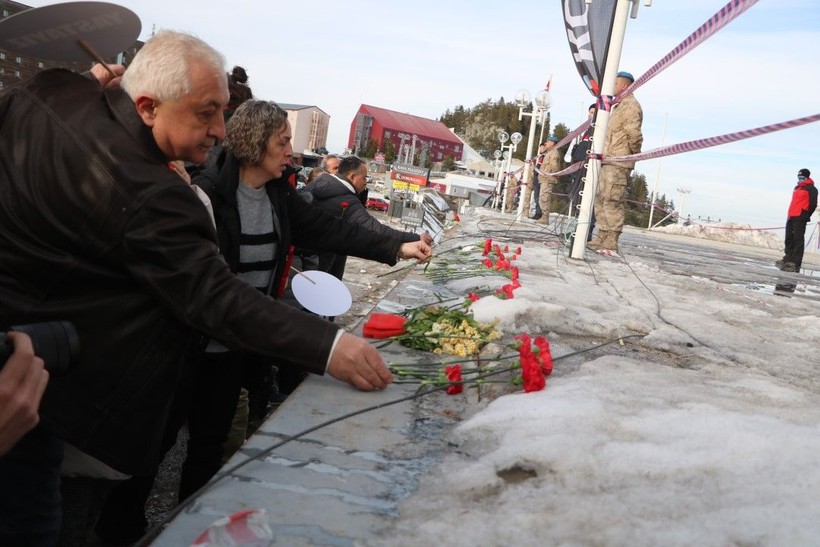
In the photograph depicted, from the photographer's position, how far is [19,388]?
4.62ft

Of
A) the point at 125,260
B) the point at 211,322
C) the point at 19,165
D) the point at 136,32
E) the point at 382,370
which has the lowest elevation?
the point at 382,370

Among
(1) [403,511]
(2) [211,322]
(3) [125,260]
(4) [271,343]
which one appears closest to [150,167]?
(3) [125,260]

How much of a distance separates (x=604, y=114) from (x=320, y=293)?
5560mm

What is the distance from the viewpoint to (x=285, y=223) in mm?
3615

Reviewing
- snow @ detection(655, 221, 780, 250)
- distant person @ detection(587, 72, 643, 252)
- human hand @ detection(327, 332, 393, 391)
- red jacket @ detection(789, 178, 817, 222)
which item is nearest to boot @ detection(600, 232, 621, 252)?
distant person @ detection(587, 72, 643, 252)

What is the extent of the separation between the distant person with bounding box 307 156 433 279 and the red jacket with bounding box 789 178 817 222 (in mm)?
10275

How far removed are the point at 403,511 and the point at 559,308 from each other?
258 centimetres

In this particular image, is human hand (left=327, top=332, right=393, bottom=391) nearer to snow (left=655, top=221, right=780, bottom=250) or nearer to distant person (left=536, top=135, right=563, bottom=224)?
distant person (left=536, top=135, right=563, bottom=224)

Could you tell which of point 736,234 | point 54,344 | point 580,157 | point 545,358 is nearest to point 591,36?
point 580,157

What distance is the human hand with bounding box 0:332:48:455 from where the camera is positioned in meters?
1.39

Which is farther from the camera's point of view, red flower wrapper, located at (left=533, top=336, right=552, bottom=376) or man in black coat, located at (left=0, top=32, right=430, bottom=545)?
red flower wrapper, located at (left=533, top=336, right=552, bottom=376)

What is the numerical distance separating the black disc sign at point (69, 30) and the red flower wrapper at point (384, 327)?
170cm

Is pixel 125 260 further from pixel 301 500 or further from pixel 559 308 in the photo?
pixel 559 308

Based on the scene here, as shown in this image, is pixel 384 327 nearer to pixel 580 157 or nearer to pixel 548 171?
pixel 580 157
